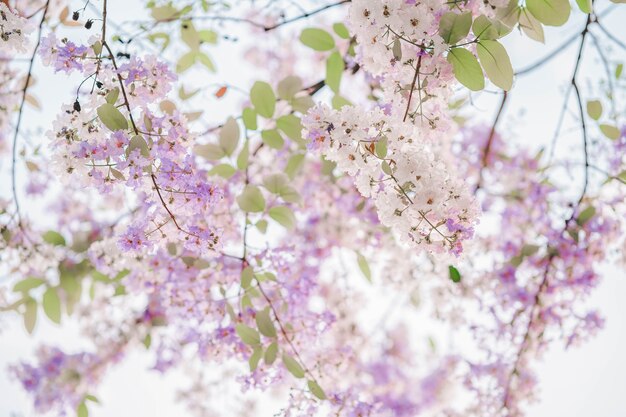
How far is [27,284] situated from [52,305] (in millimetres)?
209

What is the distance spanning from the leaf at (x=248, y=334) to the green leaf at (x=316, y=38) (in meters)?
1.21

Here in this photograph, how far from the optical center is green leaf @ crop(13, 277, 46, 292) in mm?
2604

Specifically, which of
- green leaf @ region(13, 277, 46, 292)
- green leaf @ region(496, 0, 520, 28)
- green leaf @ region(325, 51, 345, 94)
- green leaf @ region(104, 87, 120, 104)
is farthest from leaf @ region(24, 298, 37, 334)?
green leaf @ region(496, 0, 520, 28)

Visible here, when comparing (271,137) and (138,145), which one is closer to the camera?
(138,145)

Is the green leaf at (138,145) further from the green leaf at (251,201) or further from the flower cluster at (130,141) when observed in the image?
the green leaf at (251,201)

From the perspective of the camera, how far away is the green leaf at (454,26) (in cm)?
133

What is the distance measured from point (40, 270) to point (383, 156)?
2.09 meters

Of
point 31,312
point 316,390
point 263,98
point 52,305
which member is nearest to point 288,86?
point 263,98

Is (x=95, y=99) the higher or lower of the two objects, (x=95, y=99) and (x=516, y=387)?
the lower

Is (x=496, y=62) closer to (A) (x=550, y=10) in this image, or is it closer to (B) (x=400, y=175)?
(A) (x=550, y=10)

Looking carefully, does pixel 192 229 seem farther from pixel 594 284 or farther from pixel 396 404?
pixel 396 404

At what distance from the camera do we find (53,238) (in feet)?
8.55

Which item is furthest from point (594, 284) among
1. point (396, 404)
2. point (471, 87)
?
point (396, 404)

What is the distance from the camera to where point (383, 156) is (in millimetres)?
1402
